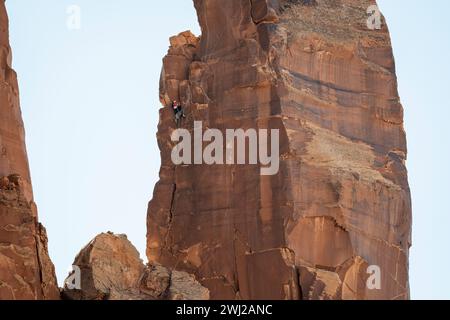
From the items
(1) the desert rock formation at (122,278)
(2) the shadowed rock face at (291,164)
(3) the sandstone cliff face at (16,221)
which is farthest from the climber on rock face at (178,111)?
(3) the sandstone cliff face at (16,221)

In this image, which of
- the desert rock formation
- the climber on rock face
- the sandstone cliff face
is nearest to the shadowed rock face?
the climber on rock face

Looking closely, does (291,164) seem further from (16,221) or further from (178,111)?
(16,221)

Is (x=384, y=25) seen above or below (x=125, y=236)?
above

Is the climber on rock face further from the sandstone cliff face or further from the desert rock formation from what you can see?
the sandstone cliff face

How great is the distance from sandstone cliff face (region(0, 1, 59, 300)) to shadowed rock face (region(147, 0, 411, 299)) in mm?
6923

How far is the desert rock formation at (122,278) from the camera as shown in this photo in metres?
82.9

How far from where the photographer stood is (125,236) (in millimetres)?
86500

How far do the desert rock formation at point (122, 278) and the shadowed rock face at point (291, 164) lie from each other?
3.31 metres

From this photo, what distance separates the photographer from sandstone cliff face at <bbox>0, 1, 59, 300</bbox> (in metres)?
82.3

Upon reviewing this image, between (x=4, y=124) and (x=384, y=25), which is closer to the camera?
(x=4, y=124)
